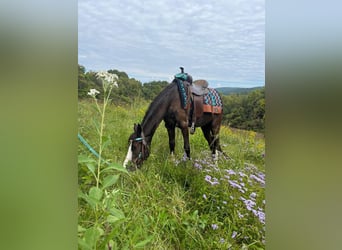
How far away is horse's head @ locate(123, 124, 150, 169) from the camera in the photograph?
1421 mm

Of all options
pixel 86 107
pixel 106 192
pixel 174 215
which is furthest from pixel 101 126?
pixel 174 215

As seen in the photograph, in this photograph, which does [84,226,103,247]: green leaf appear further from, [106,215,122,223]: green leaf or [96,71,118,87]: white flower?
[96,71,118,87]: white flower

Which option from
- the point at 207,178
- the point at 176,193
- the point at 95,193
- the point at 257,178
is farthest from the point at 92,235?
the point at 257,178

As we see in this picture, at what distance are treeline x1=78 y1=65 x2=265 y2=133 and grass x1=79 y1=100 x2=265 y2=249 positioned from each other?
4cm

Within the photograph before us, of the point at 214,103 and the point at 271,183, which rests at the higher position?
the point at 214,103

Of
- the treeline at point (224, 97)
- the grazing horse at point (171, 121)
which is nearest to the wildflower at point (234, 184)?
the grazing horse at point (171, 121)

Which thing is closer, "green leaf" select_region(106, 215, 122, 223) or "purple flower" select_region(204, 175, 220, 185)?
"green leaf" select_region(106, 215, 122, 223)

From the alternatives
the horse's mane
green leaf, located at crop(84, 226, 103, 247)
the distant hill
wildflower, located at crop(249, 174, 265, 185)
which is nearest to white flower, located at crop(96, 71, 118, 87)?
the horse's mane

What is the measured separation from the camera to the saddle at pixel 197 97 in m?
1.34

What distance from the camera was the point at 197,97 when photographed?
4.64ft

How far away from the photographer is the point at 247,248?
4.14 feet

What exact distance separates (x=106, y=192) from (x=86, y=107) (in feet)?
1.12

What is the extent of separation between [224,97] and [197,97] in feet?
0.41
